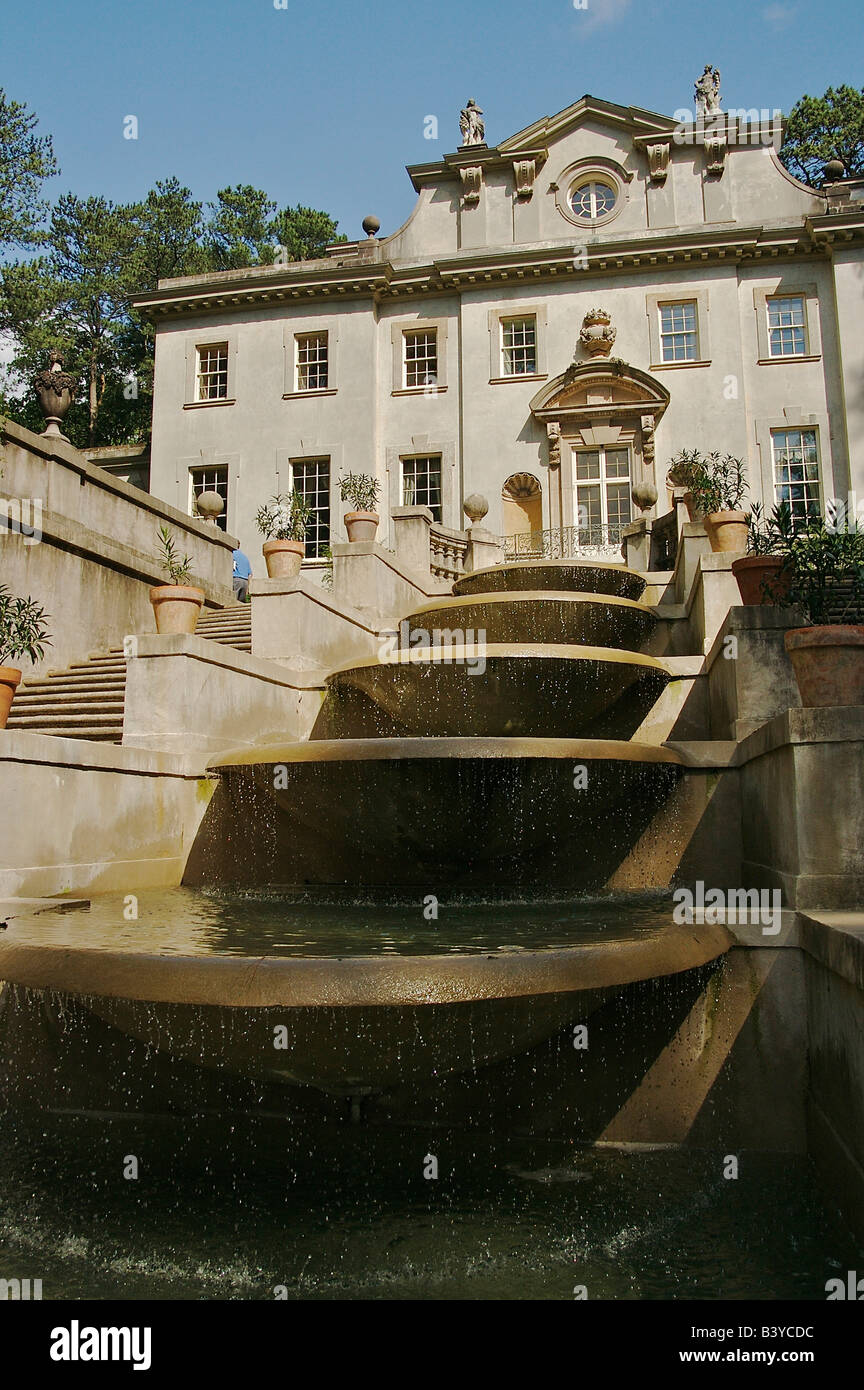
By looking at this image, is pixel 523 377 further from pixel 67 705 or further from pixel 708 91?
pixel 67 705

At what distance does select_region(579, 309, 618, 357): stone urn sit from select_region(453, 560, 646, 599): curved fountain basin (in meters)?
13.4

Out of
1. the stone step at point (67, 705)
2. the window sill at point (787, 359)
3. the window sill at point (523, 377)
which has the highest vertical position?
the window sill at point (523, 377)

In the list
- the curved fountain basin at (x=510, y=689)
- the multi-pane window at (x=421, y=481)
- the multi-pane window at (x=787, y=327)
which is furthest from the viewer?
the multi-pane window at (x=421, y=481)

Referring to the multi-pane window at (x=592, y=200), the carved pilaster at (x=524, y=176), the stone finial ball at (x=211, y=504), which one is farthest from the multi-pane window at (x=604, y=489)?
the stone finial ball at (x=211, y=504)

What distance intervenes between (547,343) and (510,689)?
18.9 metres

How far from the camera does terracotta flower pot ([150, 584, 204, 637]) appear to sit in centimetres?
798

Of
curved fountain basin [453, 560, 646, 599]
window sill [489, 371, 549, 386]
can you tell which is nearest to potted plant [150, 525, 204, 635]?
curved fountain basin [453, 560, 646, 599]

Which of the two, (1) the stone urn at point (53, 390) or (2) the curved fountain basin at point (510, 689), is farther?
(1) the stone urn at point (53, 390)

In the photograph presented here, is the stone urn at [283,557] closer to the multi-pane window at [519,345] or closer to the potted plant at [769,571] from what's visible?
the potted plant at [769,571]

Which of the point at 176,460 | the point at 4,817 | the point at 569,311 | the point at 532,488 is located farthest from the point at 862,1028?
the point at 176,460

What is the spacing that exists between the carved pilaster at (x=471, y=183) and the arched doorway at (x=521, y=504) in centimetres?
768

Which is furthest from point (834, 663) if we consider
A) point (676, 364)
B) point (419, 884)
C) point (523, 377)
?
point (523, 377)

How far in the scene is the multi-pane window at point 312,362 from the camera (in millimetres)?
25203

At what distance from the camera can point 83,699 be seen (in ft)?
30.2
